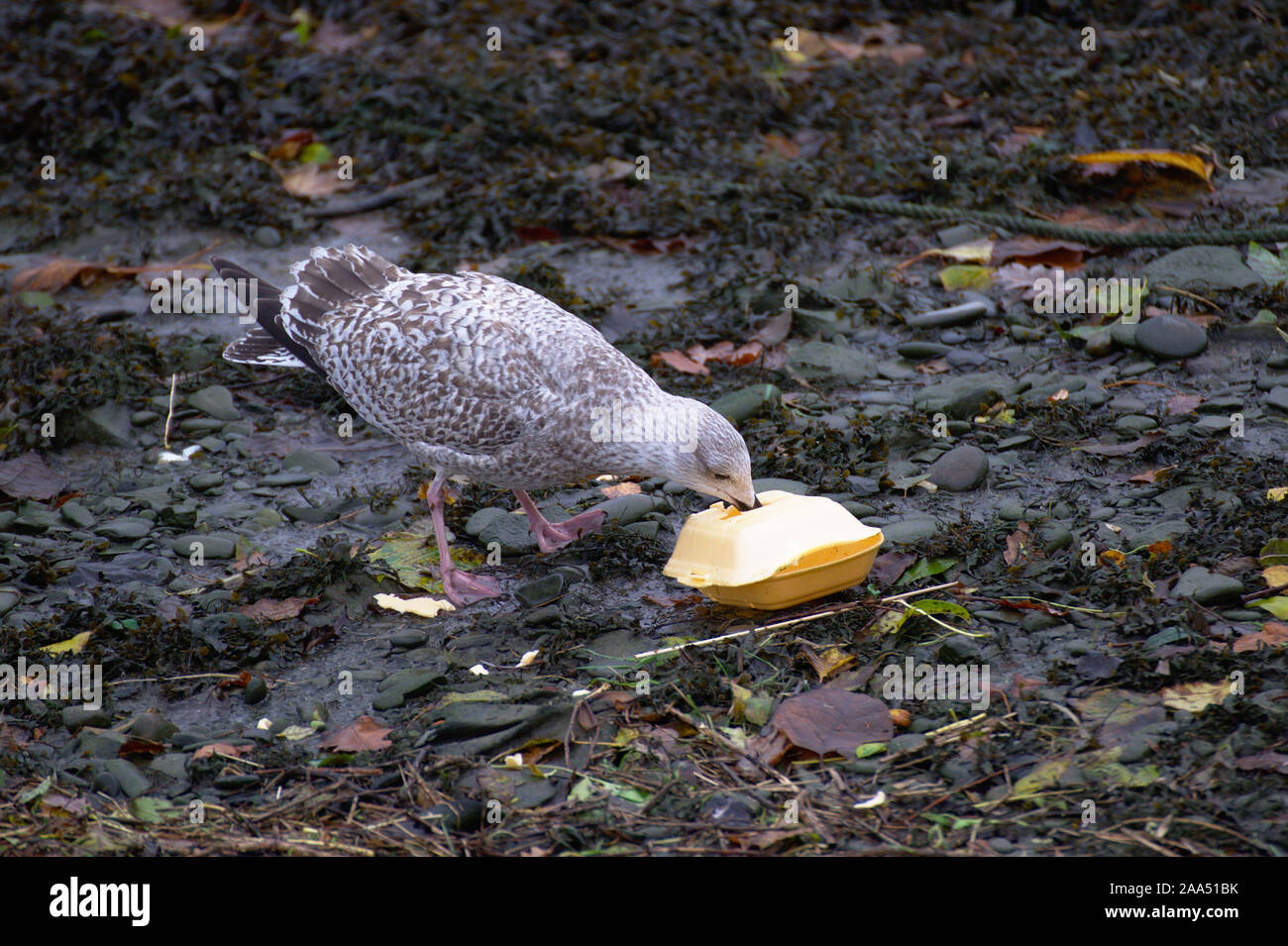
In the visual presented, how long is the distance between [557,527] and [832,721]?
2.07m

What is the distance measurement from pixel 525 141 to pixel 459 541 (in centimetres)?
465

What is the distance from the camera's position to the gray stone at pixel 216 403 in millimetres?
7051

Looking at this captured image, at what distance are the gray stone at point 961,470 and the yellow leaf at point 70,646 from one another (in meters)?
3.92

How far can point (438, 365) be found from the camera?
562 centimetres

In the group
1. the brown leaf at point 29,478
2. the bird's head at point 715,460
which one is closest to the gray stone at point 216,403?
the brown leaf at point 29,478

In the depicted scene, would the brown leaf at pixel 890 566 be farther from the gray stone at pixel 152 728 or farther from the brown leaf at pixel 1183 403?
the gray stone at pixel 152 728

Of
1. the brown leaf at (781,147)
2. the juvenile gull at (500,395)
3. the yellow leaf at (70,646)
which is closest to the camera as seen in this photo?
the yellow leaf at (70,646)

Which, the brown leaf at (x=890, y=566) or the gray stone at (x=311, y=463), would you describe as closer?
the brown leaf at (x=890, y=566)

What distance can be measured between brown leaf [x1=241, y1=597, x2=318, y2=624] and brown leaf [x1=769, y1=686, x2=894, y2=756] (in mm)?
2214

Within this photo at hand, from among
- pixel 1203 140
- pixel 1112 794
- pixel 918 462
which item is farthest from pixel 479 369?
pixel 1203 140

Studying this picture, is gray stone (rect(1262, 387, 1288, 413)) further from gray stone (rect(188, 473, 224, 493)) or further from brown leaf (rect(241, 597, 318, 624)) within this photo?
gray stone (rect(188, 473, 224, 493))

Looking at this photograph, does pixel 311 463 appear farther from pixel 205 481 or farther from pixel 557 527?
pixel 557 527

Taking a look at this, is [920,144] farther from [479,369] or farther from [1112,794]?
[1112,794]

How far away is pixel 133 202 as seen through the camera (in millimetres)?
9055
